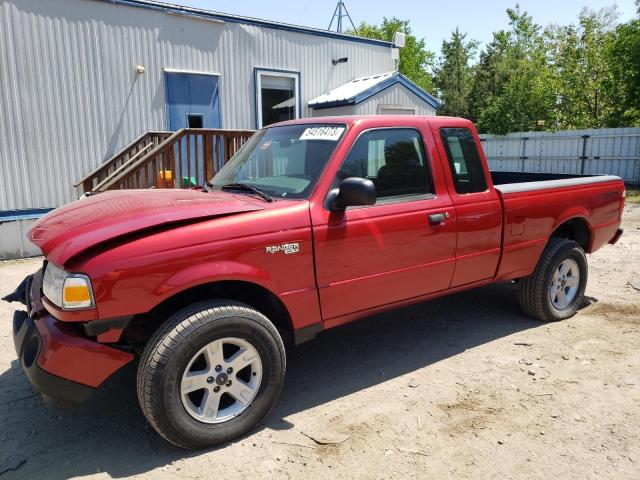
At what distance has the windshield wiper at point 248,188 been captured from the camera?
353cm

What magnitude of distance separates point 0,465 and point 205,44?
9.17m

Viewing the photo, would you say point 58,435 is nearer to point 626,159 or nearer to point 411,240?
point 411,240

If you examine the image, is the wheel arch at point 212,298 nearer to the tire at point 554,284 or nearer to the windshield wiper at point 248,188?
the windshield wiper at point 248,188

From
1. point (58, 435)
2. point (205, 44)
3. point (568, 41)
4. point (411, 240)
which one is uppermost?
point (568, 41)

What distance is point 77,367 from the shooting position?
9.07 feet

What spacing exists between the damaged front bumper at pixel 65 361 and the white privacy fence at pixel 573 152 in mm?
16106

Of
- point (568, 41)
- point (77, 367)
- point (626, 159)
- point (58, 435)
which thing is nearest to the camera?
point (77, 367)

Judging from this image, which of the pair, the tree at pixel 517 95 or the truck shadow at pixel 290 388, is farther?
the tree at pixel 517 95

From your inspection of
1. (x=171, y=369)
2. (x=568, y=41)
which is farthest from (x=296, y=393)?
(x=568, y=41)

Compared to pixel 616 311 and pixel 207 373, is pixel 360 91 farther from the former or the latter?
pixel 207 373

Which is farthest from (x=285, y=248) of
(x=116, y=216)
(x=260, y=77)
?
(x=260, y=77)

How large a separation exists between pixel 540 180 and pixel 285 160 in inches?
122

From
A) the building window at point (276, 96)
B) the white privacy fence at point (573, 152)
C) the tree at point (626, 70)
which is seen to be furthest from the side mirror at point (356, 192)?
the tree at point (626, 70)

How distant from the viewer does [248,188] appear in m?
3.79
